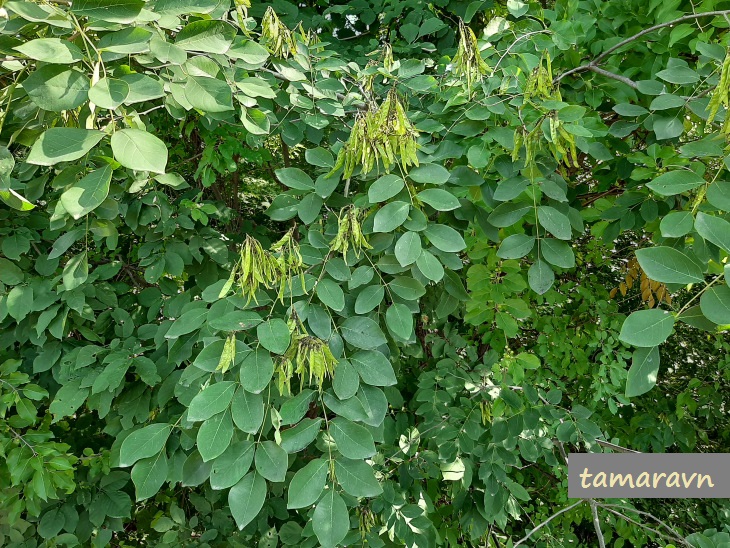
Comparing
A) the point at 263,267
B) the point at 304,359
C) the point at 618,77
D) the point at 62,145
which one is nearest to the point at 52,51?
the point at 62,145

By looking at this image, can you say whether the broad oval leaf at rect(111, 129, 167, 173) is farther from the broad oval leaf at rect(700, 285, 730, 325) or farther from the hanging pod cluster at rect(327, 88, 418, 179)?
the broad oval leaf at rect(700, 285, 730, 325)

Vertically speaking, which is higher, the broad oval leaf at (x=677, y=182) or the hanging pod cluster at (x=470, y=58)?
the hanging pod cluster at (x=470, y=58)

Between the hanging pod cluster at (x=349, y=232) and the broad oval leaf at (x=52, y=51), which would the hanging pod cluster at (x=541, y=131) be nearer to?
the hanging pod cluster at (x=349, y=232)

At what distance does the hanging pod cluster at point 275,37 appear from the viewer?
1.11 metres

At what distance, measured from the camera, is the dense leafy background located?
2.51ft

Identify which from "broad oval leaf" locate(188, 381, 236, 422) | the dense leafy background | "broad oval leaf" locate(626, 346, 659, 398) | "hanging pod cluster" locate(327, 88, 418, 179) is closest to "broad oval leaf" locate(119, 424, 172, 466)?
the dense leafy background

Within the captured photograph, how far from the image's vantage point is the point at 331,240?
3.37 ft

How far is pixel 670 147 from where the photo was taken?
115 cm

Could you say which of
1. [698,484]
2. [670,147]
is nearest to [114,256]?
[670,147]

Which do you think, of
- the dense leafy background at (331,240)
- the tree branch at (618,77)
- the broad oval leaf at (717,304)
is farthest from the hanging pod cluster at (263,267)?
the tree branch at (618,77)

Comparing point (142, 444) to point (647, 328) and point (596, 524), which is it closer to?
point (647, 328)

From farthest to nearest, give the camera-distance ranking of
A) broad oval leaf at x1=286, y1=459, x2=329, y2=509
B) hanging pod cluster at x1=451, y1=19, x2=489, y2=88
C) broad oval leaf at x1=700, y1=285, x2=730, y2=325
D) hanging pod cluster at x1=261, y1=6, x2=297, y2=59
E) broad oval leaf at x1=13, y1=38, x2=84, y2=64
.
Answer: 1. hanging pod cluster at x1=261, y1=6, x2=297, y2=59
2. hanging pod cluster at x1=451, y1=19, x2=489, y2=88
3. broad oval leaf at x1=286, y1=459, x2=329, y2=509
4. broad oval leaf at x1=700, y1=285, x2=730, y2=325
5. broad oval leaf at x1=13, y1=38, x2=84, y2=64

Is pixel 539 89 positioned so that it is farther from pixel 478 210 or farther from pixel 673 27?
pixel 673 27

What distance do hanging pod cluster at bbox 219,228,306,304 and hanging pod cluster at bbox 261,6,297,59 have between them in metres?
0.46
